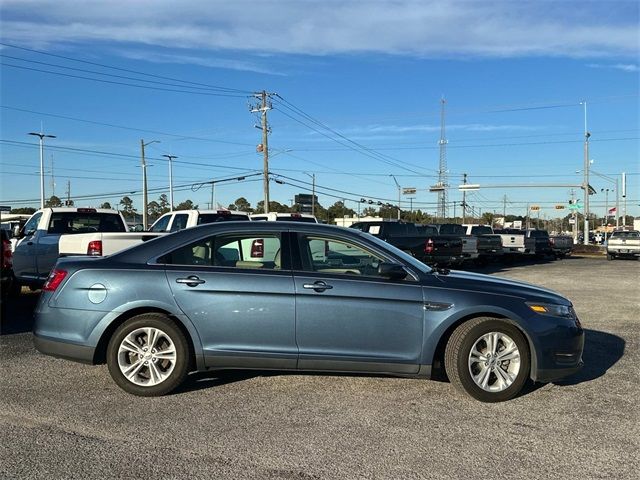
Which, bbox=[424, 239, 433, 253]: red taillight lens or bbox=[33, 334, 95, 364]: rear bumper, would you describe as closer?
bbox=[33, 334, 95, 364]: rear bumper

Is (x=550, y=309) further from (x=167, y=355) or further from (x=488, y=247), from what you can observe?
(x=488, y=247)

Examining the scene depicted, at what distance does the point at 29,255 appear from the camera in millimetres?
10805

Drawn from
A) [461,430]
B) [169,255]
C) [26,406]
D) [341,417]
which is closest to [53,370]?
[26,406]

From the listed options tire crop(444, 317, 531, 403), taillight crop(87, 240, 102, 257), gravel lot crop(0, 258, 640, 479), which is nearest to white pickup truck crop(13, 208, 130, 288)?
A: taillight crop(87, 240, 102, 257)

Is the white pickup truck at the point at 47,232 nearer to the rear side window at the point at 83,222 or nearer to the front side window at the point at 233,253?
the rear side window at the point at 83,222

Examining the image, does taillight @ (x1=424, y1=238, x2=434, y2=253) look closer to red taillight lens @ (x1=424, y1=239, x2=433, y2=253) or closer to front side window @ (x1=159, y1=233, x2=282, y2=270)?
red taillight lens @ (x1=424, y1=239, x2=433, y2=253)

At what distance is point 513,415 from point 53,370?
4675 millimetres

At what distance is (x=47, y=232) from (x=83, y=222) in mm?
824

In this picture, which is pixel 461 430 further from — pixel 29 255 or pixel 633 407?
pixel 29 255

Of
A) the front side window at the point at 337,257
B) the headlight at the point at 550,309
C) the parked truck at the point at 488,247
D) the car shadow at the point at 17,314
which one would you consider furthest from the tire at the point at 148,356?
the parked truck at the point at 488,247

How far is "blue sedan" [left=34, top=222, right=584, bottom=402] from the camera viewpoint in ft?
16.7

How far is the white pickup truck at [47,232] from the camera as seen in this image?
34.5 feet

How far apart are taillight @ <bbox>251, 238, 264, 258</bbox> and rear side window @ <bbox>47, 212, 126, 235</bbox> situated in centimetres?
720

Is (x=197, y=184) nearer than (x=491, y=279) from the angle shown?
No
